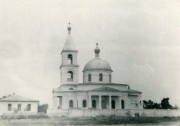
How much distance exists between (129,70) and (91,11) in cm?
341

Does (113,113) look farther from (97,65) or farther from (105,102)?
(97,65)

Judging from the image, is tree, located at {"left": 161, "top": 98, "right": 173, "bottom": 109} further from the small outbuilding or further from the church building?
the small outbuilding

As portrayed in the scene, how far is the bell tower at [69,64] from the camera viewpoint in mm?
26766

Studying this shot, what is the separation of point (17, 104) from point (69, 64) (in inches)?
188

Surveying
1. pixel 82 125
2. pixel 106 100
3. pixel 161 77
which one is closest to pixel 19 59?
pixel 82 125

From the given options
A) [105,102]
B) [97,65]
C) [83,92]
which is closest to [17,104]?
[83,92]

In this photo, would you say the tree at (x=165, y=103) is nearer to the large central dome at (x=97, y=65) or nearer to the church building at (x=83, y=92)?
the church building at (x=83, y=92)

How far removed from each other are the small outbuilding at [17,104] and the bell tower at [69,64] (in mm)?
3835

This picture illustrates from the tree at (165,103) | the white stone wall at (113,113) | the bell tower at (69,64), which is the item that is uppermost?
the bell tower at (69,64)

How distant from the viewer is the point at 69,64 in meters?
27.3

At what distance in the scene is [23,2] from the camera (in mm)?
15414

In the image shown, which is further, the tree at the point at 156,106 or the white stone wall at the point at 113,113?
the tree at the point at 156,106

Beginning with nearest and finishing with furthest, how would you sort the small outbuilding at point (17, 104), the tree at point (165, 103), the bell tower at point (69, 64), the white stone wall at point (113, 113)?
the tree at point (165, 103) < the white stone wall at point (113, 113) < the small outbuilding at point (17, 104) < the bell tower at point (69, 64)

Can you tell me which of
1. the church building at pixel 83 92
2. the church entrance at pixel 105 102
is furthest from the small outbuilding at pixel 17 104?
the church entrance at pixel 105 102
